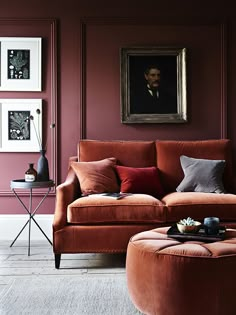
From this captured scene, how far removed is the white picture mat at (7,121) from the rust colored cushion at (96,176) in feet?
2.42

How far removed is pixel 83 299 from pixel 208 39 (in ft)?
9.75

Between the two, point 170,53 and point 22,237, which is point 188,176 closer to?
point 170,53

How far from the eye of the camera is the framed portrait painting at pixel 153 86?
14.4 ft

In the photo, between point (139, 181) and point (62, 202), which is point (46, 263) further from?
point (139, 181)

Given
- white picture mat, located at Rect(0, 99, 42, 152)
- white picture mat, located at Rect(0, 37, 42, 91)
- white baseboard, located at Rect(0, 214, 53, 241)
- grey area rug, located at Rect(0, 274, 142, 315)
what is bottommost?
grey area rug, located at Rect(0, 274, 142, 315)

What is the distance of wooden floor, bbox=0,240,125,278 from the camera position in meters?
3.16

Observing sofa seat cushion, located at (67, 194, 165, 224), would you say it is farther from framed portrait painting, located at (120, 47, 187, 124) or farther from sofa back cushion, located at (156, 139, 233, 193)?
framed portrait painting, located at (120, 47, 187, 124)

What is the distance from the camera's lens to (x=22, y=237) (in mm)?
4316

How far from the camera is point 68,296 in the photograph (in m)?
2.58

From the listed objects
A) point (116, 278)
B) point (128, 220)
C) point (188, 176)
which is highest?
point (188, 176)

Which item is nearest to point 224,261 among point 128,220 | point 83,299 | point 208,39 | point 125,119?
point 83,299

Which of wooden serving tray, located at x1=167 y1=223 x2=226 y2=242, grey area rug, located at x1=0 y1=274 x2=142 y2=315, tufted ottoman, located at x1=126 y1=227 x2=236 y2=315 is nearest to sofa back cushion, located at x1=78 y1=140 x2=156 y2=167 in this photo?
grey area rug, located at x1=0 y1=274 x2=142 y2=315

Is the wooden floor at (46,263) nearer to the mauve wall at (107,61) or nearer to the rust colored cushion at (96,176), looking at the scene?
the rust colored cushion at (96,176)

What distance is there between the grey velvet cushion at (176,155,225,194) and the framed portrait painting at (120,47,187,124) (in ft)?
2.19
